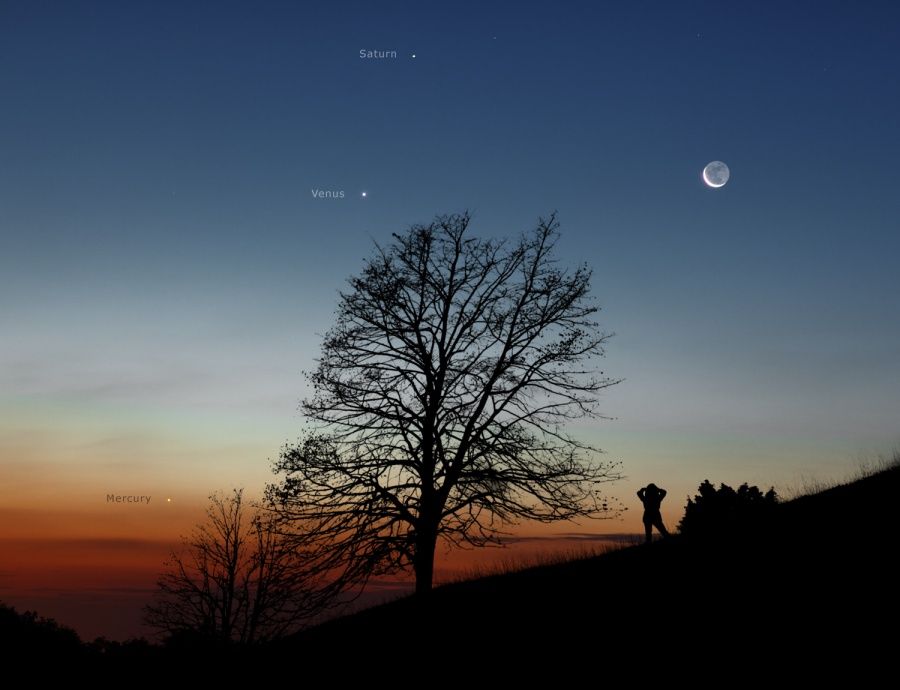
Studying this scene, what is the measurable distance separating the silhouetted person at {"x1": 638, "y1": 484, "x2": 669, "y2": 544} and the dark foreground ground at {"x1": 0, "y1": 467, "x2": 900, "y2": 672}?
835 millimetres

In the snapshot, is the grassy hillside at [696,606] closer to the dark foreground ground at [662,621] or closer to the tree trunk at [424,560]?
the dark foreground ground at [662,621]

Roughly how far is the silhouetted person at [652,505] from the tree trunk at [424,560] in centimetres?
549

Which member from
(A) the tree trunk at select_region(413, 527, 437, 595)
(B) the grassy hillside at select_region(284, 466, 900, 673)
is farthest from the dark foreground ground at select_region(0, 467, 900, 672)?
(A) the tree trunk at select_region(413, 527, 437, 595)

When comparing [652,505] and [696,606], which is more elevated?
[652,505]

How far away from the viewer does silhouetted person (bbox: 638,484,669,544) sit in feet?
63.1

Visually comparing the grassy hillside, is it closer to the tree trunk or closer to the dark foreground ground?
the dark foreground ground

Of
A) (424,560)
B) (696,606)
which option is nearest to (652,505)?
(424,560)

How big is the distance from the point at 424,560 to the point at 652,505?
6.07 m

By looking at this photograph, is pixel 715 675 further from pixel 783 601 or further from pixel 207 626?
pixel 207 626

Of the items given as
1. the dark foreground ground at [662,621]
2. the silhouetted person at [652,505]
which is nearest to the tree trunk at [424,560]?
the dark foreground ground at [662,621]

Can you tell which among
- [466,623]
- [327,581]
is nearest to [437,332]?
[327,581]

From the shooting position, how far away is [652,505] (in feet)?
63.5

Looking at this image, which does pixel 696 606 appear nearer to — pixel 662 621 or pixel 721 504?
pixel 662 621

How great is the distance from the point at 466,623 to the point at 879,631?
6.97 meters
